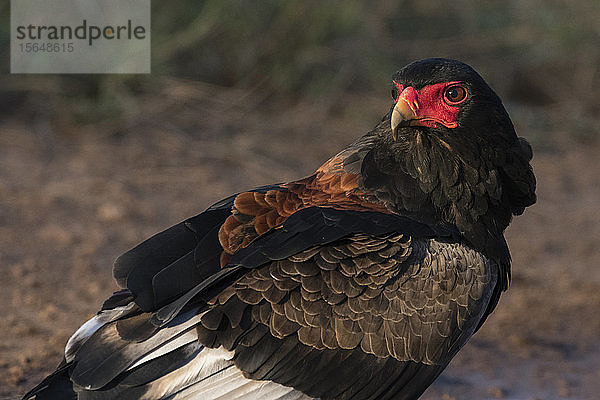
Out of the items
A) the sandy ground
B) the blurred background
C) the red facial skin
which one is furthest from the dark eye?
the blurred background

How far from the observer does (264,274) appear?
12.6 feet

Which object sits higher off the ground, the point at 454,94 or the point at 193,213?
the point at 454,94

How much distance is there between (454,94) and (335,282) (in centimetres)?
104

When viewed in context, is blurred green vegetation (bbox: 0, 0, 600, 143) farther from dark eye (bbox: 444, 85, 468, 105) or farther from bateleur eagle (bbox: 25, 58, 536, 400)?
dark eye (bbox: 444, 85, 468, 105)

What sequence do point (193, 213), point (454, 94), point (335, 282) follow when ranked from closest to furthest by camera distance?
point (335, 282), point (454, 94), point (193, 213)

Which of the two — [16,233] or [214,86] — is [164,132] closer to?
[214,86]

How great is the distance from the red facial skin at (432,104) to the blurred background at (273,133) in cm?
222

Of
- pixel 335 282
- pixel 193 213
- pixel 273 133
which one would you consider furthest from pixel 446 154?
pixel 273 133

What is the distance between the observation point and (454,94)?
13.5 ft

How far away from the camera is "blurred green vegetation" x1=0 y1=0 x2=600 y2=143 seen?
9.46 metres

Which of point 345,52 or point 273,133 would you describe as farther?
point 345,52

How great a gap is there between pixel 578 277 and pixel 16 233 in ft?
14.9

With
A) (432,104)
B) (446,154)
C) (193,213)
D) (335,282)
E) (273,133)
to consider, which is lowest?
(193,213)

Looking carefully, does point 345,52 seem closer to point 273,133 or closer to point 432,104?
point 273,133
